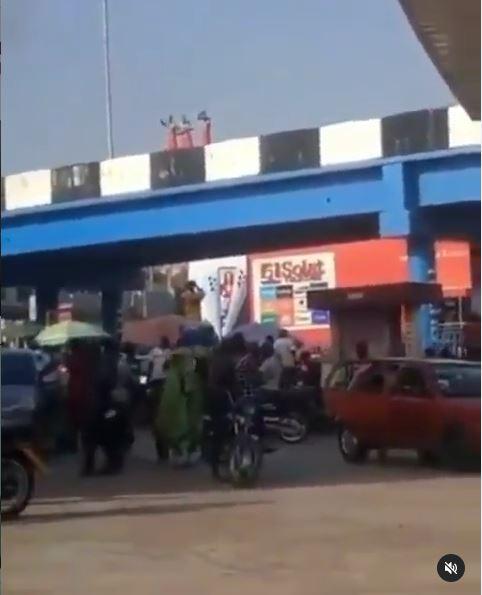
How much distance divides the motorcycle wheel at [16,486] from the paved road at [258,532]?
0.05 meters

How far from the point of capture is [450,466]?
4902mm

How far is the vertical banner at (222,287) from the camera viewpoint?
14.5 ft

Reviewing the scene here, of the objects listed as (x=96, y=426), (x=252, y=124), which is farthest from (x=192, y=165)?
(x=96, y=426)

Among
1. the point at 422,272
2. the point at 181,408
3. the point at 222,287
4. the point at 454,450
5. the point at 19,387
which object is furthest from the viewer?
the point at 454,450

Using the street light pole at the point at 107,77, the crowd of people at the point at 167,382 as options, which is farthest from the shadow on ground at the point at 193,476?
the street light pole at the point at 107,77

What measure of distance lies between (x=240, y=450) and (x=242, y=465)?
5cm

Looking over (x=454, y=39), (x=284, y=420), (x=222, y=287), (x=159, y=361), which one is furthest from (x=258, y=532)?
(x=454, y=39)

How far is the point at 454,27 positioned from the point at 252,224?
952mm

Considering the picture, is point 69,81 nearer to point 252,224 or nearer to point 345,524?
point 252,224

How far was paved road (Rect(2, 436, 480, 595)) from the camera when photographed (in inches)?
173

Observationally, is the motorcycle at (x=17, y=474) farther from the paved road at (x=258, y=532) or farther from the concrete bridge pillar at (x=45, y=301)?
the concrete bridge pillar at (x=45, y=301)

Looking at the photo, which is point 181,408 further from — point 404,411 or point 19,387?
point 404,411

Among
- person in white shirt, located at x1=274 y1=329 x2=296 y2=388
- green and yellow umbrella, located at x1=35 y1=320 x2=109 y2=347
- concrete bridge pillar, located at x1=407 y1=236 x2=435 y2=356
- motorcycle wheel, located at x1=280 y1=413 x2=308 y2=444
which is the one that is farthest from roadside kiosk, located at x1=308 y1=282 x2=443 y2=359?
green and yellow umbrella, located at x1=35 y1=320 x2=109 y2=347

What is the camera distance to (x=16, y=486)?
504 centimetres
